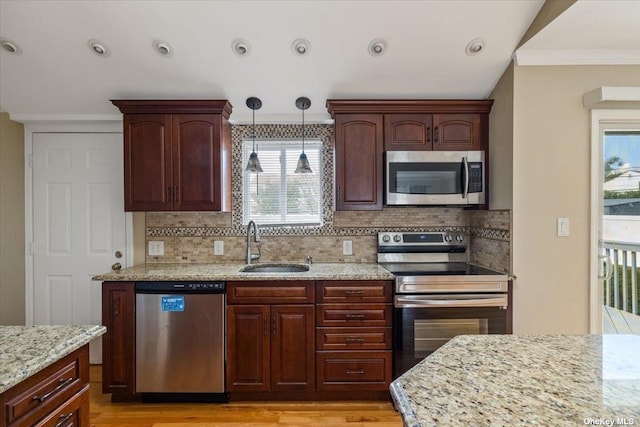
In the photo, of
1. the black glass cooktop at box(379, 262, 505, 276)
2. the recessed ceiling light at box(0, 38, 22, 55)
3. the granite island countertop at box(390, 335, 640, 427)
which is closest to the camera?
the granite island countertop at box(390, 335, 640, 427)

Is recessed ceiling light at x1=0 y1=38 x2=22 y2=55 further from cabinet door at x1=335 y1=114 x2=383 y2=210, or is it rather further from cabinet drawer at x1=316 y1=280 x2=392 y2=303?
cabinet drawer at x1=316 y1=280 x2=392 y2=303

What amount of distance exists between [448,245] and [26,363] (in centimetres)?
288

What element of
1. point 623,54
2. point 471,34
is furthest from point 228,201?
point 623,54

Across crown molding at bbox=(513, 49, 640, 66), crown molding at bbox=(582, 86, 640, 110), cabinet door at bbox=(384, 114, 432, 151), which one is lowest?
cabinet door at bbox=(384, 114, 432, 151)

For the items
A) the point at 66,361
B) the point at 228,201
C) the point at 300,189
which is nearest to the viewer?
the point at 66,361

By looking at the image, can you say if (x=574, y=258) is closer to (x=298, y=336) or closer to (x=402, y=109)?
(x=402, y=109)

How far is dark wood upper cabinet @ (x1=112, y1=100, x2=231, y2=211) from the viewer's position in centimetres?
275

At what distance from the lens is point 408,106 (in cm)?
279

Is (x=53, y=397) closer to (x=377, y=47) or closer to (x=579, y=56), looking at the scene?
(x=377, y=47)

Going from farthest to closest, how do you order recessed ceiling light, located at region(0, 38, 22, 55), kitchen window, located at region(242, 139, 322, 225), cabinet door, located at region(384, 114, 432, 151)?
1. kitchen window, located at region(242, 139, 322, 225)
2. cabinet door, located at region(384, 114, 432, 151)
3. recessed ceiling light, located at region(0, 38, 22, 55)

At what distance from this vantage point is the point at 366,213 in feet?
10.3

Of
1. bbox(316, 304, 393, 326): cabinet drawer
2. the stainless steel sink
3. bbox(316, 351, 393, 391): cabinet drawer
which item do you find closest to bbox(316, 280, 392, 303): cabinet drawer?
bbox(316, 304, 393, 326): cabinet drawer

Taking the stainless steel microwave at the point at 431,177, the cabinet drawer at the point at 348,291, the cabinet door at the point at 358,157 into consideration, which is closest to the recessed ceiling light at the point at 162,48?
the cabinet door at the point at 358,157

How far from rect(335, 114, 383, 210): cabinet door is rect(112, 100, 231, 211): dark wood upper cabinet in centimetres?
95
